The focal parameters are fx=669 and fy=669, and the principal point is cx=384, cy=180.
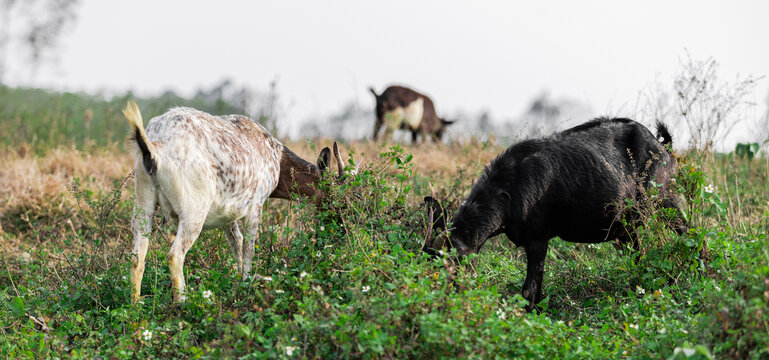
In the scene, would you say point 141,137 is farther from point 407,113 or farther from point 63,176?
point 407,113

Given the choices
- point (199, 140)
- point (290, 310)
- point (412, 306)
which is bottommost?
point (290, 310)

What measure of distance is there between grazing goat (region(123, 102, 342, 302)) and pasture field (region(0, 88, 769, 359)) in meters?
0.26

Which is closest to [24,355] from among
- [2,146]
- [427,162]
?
[427,162]

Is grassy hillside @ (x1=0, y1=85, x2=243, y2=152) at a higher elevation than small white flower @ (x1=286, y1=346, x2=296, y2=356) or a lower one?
lower

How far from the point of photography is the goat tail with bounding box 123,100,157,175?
4246mm

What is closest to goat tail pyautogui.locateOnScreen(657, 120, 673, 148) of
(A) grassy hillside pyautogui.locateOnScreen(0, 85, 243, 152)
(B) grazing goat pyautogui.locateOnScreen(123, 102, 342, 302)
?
(B) grazing goat pyautogui.locateOnScreen(123, 102, 342, 302)

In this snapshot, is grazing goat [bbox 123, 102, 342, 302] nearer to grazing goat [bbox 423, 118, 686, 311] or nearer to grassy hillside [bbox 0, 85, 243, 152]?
grazing goat [bbox 423, 118, 686, 311]

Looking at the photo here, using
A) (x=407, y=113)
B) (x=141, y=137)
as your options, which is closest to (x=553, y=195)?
(x=141, y=137)

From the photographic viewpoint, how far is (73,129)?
12188mm

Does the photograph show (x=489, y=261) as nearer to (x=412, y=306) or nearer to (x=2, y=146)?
(x=412, y=306)

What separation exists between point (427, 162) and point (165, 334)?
20.1ft

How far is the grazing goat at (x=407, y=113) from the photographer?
45.1ft

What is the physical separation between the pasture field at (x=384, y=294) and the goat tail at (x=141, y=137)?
2.25ft

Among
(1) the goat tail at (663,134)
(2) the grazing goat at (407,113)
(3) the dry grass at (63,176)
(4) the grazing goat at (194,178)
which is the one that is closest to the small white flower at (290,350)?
(4) the grazing goat at (194,178)
